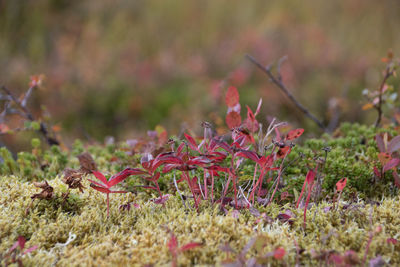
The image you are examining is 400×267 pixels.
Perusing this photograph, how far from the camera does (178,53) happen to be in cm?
705

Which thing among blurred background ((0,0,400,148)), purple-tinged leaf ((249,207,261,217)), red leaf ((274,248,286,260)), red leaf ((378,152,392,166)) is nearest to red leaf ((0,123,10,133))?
purple-tinged leaf ((249,207,261,217))

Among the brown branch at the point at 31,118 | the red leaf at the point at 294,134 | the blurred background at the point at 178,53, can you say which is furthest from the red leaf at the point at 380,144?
the blurred background at the point at 178,53

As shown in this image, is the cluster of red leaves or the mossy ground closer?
the mossy ground

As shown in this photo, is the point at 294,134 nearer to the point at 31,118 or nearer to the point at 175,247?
the point at 175,247

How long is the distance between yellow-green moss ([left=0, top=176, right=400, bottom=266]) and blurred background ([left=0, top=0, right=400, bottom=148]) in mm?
3362

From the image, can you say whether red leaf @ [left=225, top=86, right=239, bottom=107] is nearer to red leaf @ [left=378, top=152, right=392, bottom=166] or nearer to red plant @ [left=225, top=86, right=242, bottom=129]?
red plant @ [left=225, top=86, right=242, bottom=129]

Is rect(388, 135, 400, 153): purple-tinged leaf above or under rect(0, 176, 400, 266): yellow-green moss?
above

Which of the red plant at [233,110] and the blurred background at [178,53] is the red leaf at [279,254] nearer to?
the red plant at [233,110]

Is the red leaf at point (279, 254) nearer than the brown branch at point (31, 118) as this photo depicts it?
Yes

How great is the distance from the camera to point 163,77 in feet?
21.0

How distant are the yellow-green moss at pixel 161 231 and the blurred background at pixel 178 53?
3.36 m

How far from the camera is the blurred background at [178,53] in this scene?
554 centimetres

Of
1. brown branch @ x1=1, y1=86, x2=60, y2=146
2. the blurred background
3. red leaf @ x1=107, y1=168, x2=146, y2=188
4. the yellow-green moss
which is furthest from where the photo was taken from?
the blurred background

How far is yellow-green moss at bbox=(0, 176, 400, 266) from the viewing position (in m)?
1.23
